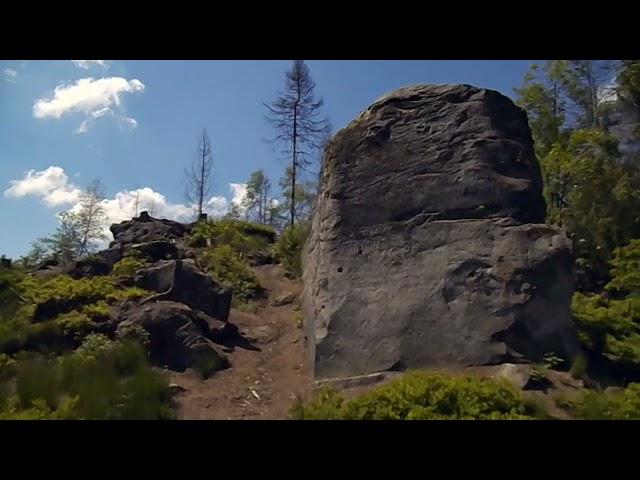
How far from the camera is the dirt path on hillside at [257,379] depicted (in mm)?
8742

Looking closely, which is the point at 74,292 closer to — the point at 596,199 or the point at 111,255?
the point at 111,255

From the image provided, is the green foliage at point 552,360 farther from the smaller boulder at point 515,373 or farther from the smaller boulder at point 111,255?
the smaller boulder at point 111,255

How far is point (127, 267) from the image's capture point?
13.6 m

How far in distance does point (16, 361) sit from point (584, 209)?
1508cm

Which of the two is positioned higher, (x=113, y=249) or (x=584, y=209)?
(x=584, y=209)

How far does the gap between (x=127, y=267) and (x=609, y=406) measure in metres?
10.2

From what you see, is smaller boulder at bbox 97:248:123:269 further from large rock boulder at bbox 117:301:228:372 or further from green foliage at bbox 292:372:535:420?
green foliage at bbox 292:372:535:420

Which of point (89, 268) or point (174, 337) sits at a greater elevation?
point (89, 268)

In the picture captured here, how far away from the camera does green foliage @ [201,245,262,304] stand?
46.9 ft

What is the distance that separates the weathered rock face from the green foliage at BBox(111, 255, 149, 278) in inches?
168

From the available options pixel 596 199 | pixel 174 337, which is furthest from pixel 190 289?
pixel 596 199
